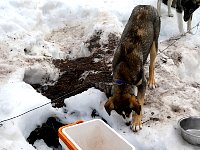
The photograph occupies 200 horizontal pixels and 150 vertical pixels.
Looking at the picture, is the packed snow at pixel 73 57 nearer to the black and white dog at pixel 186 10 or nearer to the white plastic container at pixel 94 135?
the black and white dog at pixel 186 10

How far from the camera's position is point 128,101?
14.9ft

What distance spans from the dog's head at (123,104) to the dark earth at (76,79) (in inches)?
26.6

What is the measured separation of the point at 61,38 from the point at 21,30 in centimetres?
96

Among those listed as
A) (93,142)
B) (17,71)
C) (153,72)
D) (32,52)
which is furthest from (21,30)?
(93,142)

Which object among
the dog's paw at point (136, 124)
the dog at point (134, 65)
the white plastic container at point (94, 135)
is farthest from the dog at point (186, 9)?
the white plastic container at point (94, 135)

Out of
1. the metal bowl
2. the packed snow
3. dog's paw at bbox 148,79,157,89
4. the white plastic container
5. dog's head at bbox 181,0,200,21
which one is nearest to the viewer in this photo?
the white plastic container

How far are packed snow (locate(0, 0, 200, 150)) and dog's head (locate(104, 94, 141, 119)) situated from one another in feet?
1.25

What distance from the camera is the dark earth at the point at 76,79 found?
194 inches

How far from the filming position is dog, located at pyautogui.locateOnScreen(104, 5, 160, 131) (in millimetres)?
4598

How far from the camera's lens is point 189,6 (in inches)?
316

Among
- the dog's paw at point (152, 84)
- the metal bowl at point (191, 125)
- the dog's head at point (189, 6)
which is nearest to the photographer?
the metal bowl at point (191, 125)

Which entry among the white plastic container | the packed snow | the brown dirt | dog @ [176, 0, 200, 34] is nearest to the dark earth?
the brown dirt

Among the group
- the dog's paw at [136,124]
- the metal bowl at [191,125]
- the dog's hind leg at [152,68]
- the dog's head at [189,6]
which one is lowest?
the metal bowl at [191,125]

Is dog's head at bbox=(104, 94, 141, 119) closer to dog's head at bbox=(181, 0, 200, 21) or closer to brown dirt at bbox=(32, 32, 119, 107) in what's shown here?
brown dirt at bbox=(32, 32, 119, 107)
